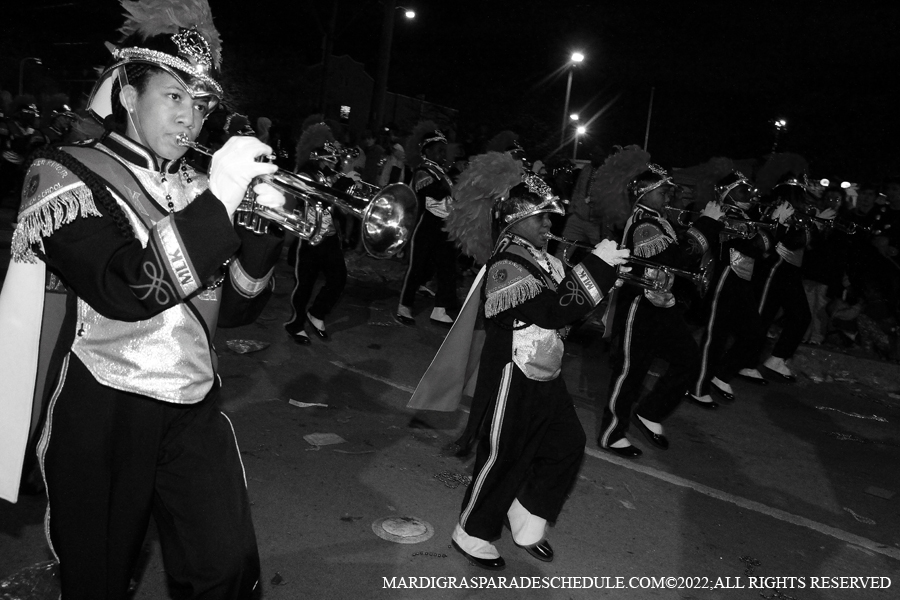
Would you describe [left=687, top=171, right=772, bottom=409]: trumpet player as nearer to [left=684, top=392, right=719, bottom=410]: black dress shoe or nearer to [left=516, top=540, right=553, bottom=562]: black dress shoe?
[left=684, top=392, right=719, bottom=410]: black dress shoe

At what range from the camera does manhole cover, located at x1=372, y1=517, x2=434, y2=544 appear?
395cm

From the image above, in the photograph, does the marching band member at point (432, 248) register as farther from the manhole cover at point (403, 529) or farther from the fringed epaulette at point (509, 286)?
the fringed epaulette at point (509, 286)

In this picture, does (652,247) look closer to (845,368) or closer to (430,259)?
(430,259)

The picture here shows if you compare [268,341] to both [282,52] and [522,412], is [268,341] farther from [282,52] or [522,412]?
[282,52]

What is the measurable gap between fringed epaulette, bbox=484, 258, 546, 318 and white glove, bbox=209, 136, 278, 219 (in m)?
1.81

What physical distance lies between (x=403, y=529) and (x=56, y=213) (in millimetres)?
2573

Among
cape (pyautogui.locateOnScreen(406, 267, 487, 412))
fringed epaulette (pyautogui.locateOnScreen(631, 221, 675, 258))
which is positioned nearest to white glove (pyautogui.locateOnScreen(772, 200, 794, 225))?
fringed epaulette (pyautogui.locateOnScreen(631, 221, 675, 258))

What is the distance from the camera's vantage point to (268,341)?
7340 mm

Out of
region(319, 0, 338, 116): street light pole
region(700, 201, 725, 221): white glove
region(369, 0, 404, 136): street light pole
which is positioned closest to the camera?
region(700, 201, 725, 221): white glove

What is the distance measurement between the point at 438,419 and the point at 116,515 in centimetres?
373

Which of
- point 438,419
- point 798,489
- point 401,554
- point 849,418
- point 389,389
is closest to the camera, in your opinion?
point 401,554

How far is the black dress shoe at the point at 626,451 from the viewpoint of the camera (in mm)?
5539

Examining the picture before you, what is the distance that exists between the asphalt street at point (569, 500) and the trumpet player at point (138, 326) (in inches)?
45.1

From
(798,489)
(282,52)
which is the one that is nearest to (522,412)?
(798,489)
